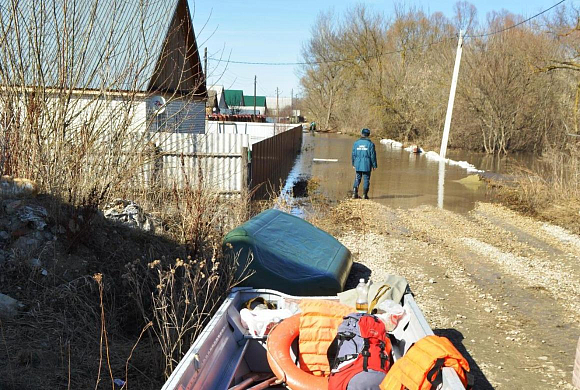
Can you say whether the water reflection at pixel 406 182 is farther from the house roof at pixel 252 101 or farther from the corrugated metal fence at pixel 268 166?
the house roof at pixel 252 101

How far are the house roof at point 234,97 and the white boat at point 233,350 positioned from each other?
92659mm

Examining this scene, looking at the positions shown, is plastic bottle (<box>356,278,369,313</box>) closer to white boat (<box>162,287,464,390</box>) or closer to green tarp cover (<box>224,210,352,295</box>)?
white boat (<box>162,287,464,390</box>)

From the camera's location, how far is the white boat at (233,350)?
11.4ft

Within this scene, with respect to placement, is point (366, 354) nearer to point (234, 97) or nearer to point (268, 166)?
point (268, 166)

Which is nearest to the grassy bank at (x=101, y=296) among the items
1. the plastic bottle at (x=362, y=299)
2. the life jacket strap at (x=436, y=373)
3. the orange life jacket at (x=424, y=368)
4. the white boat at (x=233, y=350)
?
the white boat at (x=233, y=350)

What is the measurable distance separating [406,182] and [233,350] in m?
14.5

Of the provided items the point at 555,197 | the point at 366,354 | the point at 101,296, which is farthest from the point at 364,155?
the point at 101,296

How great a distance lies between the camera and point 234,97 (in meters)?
97.6

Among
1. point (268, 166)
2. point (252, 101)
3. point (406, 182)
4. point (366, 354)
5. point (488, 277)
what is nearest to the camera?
point (366, 354)

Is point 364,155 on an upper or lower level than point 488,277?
upper

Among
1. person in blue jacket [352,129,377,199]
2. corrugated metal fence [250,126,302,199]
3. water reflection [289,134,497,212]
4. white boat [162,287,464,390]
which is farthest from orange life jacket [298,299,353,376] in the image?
person in blue jacket [352,129,377,199]

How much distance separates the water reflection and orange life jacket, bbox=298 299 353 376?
9332 mm

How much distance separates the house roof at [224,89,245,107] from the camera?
96.9 meters

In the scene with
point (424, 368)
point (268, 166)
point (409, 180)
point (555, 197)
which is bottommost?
point (409, 180)
